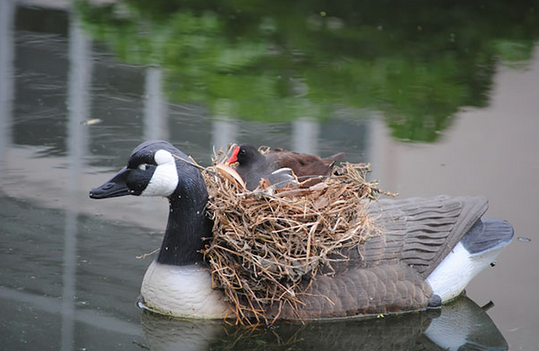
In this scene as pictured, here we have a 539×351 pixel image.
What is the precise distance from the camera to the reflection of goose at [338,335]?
4652mm

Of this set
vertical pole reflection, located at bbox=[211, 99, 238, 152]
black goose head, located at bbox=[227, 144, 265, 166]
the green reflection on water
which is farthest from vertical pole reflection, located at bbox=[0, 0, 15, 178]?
black goose head, located at bbox=[227, 144, 265, 166]

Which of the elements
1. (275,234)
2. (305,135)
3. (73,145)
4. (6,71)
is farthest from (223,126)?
(275,234)

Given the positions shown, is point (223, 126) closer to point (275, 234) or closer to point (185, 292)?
point (185, 292)

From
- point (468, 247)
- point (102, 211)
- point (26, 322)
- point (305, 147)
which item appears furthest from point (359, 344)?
point (305, 147)

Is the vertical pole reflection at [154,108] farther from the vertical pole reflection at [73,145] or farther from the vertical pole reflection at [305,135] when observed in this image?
the vertical pole reflection at [305,135]

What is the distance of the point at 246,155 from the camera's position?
5074 millimetres

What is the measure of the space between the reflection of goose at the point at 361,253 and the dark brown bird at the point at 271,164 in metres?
0.43

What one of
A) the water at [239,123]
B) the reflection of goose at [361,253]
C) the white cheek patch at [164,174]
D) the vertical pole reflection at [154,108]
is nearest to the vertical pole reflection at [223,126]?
the water at [239,123]

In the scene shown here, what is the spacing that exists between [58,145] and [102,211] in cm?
155

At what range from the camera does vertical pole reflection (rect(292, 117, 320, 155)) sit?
25.6 feet

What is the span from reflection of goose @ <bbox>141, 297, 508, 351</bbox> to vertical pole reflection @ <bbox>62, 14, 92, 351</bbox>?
47cm

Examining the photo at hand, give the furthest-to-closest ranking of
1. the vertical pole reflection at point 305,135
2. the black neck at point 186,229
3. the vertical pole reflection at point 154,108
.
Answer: the vertical pole reflection at point 154,108 → the vertical pole reflection at point 305,135 → the black neck at point 186,229

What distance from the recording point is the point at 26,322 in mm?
4746

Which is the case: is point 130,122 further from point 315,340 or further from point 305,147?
point 315,340
